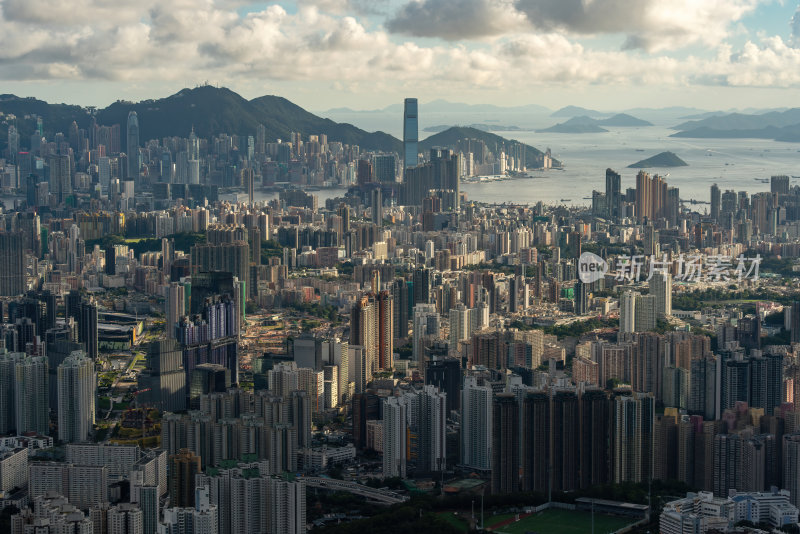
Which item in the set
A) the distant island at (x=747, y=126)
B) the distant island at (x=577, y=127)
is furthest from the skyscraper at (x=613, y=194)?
the distant island at (x=577, y=127)

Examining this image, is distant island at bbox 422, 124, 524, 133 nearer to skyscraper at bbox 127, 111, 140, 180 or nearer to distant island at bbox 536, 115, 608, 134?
distant island at bbox 536, 115, 608, 134

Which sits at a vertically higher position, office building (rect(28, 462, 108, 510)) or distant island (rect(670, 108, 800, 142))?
distant island (rect(670, 108, 800, 142))

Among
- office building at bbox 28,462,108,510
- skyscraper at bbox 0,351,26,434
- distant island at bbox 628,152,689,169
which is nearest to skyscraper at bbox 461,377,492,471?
office building at bbox 28,462,108,510

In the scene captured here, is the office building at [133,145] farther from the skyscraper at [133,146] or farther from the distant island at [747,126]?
the distant island at [747,126]

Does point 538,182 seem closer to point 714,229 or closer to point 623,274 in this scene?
point 714,229

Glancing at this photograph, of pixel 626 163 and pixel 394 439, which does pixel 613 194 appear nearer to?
pixel 626 163
